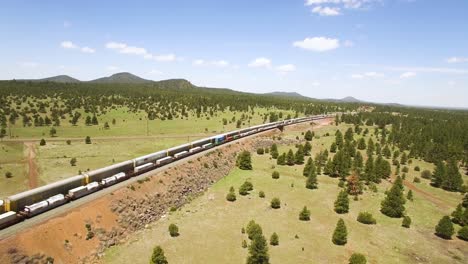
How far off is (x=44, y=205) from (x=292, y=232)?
1218 inches

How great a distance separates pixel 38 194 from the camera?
36.1m

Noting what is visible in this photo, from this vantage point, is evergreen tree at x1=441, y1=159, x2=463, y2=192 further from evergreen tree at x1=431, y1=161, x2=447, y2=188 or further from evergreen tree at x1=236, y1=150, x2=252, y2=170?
evergreen tree at x1=236, y1=150, x2=252, y2=170

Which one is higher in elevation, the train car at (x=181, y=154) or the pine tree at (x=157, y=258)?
the train car at (x=181, y=154)

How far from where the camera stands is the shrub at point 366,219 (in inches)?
1956

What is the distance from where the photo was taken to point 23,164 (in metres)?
64.2

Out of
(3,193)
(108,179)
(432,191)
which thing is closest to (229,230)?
(108,179)

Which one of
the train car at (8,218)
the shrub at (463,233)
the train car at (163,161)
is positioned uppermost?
the train car at (163,161)

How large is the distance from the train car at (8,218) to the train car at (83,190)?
701cm

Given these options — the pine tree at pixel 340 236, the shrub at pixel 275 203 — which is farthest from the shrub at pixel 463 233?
the shrub at pixel 275 203

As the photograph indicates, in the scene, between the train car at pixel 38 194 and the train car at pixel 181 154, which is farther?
the train car at pixel 181 154

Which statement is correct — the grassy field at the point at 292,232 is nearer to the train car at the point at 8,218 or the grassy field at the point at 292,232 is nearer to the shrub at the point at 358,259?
the shrub at the point at 358,259

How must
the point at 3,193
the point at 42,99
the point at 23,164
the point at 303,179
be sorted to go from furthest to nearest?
the point at 42,99
the point at 303,179
the point at 23,164
the point at 3,193

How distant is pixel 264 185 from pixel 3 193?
43416 mm

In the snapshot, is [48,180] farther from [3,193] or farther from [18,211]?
[18,211]
